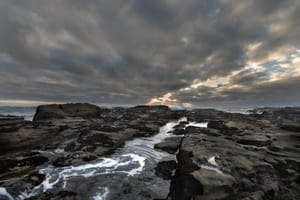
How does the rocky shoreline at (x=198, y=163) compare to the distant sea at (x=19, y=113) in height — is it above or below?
below

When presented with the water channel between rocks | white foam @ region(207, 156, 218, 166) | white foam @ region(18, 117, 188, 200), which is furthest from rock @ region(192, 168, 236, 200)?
white foam @ region(18, 117, 188, 200)

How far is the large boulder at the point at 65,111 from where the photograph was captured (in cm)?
3400

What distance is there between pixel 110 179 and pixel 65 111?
3221cm

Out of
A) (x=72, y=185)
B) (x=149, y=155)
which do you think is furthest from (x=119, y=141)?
(x=72, y=185)

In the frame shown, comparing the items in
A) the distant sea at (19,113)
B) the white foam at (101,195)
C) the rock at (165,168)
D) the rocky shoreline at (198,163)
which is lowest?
the white foam at (101,195)

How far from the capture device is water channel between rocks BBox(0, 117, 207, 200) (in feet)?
27.3

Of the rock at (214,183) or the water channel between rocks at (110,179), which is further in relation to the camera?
the water channel between rocks at (110,179)

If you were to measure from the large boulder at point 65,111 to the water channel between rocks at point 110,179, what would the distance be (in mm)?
25285

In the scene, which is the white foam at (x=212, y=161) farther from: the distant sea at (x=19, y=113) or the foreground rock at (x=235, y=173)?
the distant sea at (x=19, y=113)

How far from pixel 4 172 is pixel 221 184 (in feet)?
39.1

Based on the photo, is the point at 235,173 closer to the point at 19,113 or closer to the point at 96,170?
the point at 96,170

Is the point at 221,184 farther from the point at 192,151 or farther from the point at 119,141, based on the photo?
the point at 119,141

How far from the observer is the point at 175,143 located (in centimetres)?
1647

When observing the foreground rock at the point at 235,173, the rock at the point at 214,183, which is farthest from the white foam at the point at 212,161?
the rock at the point at 214,183
